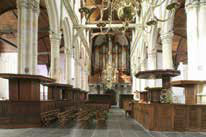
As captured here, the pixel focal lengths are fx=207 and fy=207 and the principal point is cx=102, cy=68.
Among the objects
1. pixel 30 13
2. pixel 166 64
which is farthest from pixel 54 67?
pixel 166 64

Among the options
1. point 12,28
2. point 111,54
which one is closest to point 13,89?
point 12,28

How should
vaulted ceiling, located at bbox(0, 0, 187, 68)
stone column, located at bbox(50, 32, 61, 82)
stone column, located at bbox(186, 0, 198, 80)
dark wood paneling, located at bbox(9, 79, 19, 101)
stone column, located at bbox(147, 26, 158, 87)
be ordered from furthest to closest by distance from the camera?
vaulted ceiling, located at bbox(0, 0, 187, 68) → stone column, located at bbox(147, 26, 158, 87) → stone column, located at bbox(50, 32, 61, 82) → stone column, located at bbox(186, 0, 198, 80) → dark wood paneling, located at bbox(9, 79, 19, 101)

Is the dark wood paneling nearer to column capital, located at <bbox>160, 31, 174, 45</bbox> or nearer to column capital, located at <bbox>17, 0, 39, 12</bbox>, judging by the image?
column capital, located at <bbox>17, 0, 39, 12</bbox>

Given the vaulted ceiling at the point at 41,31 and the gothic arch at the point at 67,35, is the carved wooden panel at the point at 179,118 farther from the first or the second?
the gothic arch at the point at 67,35

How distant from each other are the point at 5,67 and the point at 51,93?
16.5m

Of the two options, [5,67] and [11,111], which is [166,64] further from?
[5,67]

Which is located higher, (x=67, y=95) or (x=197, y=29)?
(x=197, y=29)

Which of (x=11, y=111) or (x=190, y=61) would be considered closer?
(x=11, y=111)

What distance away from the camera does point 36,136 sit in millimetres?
6391

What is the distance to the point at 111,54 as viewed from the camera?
3578 centimetres

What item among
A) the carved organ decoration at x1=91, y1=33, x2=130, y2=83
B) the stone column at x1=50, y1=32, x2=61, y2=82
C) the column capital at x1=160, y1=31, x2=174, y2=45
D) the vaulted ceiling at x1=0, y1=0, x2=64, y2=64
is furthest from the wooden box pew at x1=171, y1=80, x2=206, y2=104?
the carved organ decoration at x1=91, y1=33, x2=130, y2=83

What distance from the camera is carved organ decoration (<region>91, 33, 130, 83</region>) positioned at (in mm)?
35438

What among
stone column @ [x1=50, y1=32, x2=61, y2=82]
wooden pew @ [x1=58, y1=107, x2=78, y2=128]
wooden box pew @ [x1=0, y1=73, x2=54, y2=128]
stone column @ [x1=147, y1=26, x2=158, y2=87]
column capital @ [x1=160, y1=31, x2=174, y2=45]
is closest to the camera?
wooden box pew @ [x1=0, y1=73, x2=54, y2=128]

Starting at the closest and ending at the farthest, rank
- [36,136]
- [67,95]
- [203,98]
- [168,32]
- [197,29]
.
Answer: [36,136]
[203,98]
[197,29]
[168,32]
[67,95]
